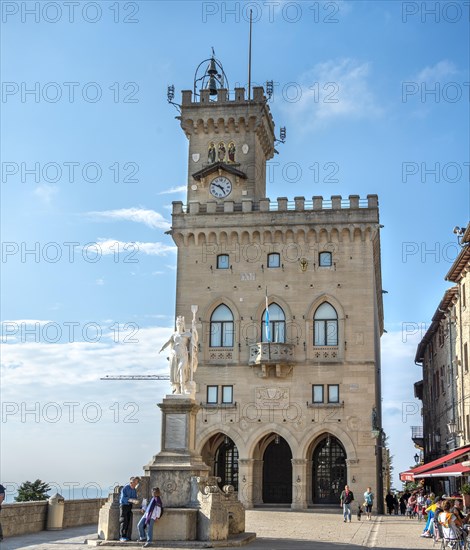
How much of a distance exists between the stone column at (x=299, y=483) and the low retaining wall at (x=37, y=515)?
47.6ft

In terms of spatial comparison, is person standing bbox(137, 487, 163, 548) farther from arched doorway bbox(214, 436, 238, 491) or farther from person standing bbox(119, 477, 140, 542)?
arched doorway bbox(214, 436, 238, 491)

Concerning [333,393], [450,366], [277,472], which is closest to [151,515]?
[333,393]

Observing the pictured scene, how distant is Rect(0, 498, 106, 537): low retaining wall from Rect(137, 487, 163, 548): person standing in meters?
4.82

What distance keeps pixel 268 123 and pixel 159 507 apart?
3825 cm

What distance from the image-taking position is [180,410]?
23.9m

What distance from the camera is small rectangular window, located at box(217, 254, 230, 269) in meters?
48.4

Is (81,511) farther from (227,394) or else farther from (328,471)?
(328,471)

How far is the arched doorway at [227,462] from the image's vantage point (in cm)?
4809

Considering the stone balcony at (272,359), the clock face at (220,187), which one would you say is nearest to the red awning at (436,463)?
the stone balcony at (272,359)

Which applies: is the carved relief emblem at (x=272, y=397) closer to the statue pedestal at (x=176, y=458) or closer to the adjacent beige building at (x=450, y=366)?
the adjacent beige building at (x=450, y=366)

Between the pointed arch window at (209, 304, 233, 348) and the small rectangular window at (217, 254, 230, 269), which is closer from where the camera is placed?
the pointed arch window at (209, 304, 233, 348)

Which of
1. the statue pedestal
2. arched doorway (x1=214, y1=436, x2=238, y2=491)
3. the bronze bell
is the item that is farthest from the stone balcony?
the statue pedestal

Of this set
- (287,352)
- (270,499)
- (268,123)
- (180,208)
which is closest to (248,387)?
(287,352)

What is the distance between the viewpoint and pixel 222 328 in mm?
47562
